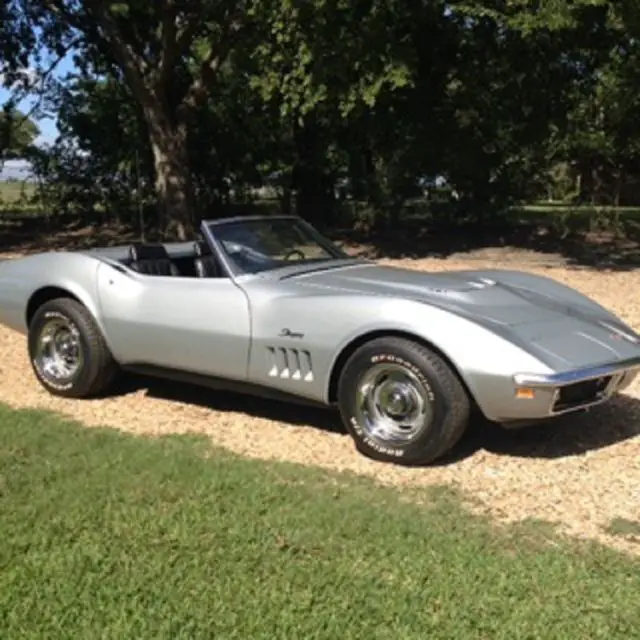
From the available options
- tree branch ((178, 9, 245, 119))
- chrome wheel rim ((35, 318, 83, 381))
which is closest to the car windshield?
chrome wheel rim ((35, 318, 83, 381))

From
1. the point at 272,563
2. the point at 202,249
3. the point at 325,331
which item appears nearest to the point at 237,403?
the point at 202,249

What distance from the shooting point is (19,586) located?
347 centimetres

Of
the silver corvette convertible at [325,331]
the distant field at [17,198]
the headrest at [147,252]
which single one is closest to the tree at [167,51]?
the distant field at [17,198]

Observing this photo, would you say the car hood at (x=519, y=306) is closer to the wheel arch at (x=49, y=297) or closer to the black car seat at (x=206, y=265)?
the black car seat at (x=206, y=265)

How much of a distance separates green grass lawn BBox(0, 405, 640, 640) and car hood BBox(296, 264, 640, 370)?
794 millimetres

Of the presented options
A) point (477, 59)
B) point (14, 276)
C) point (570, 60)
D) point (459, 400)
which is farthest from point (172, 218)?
point (459, 400)

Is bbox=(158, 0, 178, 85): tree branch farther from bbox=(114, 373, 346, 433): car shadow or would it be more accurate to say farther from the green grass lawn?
the green grass lawn

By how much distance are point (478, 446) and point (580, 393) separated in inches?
30.0

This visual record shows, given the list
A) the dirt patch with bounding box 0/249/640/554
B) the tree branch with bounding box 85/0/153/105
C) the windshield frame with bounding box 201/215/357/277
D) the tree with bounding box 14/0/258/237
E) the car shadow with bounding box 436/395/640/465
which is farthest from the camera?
the tree branch with bounding box 85/0/153/105

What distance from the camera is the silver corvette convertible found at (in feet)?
15.5

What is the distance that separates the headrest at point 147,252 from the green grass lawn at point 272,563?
1.86 m

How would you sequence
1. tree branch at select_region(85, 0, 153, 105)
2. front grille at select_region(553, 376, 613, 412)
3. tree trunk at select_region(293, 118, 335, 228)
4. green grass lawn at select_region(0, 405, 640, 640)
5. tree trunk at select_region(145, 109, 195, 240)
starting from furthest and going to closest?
tree trunk at select_region(293, 118, 335, 228), tree trunk at select_region(145, 109, 195, 240), tree branch at select_region(85, 0, 153, 105), front grille at select_region(553, 376, 613, 412), green grass lawn at select_region(0, 405, 640, 640)

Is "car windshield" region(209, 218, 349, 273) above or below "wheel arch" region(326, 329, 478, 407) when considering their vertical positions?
above

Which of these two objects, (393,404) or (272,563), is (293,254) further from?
(272,563)
